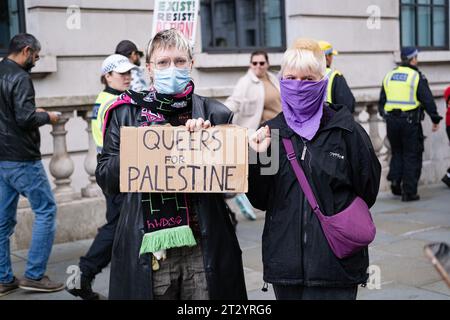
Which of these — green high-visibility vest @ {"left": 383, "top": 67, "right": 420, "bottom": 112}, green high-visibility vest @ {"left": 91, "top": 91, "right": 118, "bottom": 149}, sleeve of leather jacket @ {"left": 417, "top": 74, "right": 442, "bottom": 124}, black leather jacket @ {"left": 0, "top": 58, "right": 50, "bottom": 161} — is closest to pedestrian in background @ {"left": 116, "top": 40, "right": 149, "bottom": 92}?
green high-visibility vest @ {"left": 91, "top": 91, "right": 118, "bottom": 149}

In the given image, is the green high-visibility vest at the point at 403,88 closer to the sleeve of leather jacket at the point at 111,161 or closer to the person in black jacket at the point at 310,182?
the person in black jacket at the point at 310,182

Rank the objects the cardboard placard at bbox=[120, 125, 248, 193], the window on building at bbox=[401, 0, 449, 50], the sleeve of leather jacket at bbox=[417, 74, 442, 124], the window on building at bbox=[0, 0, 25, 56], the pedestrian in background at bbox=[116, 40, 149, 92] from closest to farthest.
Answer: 1. the cardboard placard at bbox=[120, 125, 248, 193]
2. the pedestrian in background at bbox=[116, 40, 149, 92]
3. the window on building at bbox=[0, 0, 25, 56]
4. the sleeve of leather jacket at bbox=[417, 74, 442, 124]
5. the window on building at bbox=[401, 0, 449, 50]

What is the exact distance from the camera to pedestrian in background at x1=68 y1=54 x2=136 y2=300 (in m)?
5.33

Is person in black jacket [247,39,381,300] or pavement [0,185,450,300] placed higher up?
person in black jacket [247,39,381,300]

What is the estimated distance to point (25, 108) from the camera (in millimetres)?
5527

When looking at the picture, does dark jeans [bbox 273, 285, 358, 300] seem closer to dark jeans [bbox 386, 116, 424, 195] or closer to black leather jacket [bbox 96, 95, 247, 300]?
black leather jacket [bbox 96, 95, 247, 300]

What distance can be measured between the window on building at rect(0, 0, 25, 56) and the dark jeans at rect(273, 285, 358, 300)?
6.24m

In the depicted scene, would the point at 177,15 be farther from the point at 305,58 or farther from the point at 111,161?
the point at 111,161

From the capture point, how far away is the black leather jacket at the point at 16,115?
5.55m

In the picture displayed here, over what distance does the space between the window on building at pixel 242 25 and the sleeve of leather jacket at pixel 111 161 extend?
694cm

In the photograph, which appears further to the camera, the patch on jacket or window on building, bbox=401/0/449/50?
window on building, bbox=401/0/449/50

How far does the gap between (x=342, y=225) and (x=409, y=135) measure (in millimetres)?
6559

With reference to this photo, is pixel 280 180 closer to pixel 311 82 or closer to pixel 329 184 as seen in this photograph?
pixel 329 184

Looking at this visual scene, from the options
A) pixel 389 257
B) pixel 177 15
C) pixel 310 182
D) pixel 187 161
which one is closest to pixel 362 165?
pixel 310 182
